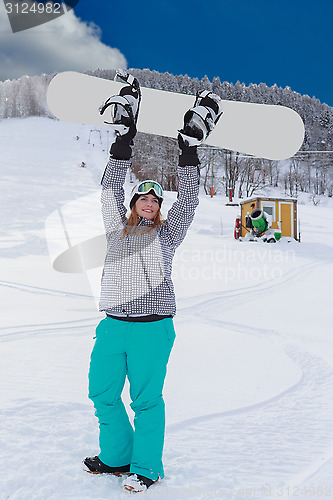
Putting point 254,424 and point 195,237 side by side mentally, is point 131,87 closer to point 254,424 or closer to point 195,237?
point 254,424

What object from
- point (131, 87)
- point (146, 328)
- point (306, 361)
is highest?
point (131, 87)

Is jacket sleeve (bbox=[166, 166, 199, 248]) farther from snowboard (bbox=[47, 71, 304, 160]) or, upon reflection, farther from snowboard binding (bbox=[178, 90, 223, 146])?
snowboard (bbox=[47, 71, 304, 160])

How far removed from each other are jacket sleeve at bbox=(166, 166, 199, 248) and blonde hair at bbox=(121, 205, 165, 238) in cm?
5

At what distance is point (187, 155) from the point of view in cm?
182

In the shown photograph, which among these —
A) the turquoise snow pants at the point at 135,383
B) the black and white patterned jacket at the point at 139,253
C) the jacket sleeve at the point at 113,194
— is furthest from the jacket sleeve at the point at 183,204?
the turquoise snow pants at the point at 135,383

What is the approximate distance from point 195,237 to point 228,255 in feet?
11.0

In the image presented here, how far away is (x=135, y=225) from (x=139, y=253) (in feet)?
0.50

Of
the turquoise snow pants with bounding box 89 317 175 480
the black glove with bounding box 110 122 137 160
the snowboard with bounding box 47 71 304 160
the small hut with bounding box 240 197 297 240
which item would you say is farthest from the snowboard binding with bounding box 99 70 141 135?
the small hut with bounding box 240 197 297 240

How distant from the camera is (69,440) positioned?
1928mm

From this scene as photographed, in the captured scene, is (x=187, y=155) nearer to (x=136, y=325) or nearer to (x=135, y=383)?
(x=136, y=325)

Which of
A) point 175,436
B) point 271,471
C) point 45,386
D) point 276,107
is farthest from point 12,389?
point 276,107

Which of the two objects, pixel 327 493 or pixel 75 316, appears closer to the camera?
pixel 327 493

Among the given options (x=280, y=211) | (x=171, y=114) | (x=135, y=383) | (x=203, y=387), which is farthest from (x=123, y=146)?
(x=280, y=211)

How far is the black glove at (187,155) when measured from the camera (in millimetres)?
1817
